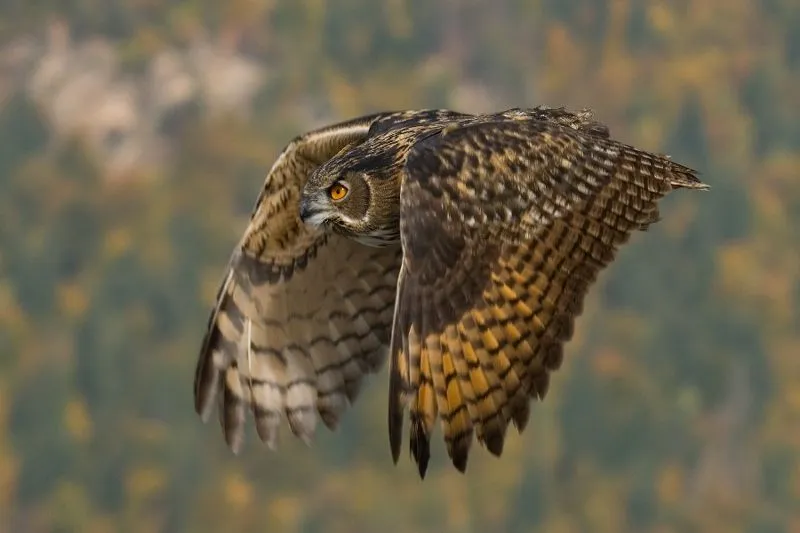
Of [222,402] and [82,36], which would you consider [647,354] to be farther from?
[222,402]

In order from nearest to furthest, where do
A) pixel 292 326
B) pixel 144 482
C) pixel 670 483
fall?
pixel 292 326 < pixel 144 482 < pixel 670 483

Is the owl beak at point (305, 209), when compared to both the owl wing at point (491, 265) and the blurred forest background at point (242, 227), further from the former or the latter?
the blurred forest background at point (242, 227)

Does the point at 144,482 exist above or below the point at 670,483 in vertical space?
above

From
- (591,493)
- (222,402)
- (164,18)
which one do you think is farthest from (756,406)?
(222,402)

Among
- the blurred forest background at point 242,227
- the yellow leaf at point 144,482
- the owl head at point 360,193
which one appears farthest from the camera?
the yellow leaf at point 144,482

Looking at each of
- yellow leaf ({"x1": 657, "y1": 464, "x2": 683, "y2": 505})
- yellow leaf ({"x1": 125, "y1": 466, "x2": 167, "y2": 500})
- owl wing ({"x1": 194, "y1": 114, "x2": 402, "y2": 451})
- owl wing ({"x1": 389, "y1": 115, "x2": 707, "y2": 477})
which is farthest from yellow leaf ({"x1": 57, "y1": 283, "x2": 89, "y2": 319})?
owl wing ({"x1": 389, "y1": 115, "x2": 707, "y2": 477})

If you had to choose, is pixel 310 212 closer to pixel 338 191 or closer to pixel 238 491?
pixel 338 191

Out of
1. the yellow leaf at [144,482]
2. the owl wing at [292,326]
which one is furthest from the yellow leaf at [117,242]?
the owl wing at [292,326]

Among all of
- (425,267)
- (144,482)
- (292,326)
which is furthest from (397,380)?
(144,482)
